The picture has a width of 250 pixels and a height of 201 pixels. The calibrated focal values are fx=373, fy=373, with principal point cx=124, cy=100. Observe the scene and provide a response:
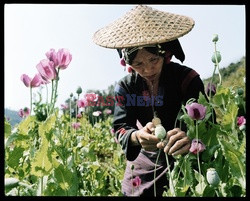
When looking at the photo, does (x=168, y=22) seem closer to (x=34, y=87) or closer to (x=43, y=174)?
(x=34, y=87)

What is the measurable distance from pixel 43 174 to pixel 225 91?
51cm

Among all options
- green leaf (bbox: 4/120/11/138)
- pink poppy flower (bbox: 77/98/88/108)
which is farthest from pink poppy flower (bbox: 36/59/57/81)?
pink poppy flower (bbox: 77/98/88/108)

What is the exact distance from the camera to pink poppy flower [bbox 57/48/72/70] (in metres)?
0.90

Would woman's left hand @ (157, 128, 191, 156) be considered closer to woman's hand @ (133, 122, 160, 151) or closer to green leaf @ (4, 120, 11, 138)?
woman's hand @ (133, 122, 160, 151)

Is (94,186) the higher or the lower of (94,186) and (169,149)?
the lower

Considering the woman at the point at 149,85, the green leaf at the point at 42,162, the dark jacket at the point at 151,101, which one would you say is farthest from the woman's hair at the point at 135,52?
the green leaf at the point at 42,162

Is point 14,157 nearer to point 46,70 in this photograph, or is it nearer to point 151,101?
point 46,70

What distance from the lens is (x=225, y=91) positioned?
98 centimetres

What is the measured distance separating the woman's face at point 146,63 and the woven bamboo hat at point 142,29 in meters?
0.09

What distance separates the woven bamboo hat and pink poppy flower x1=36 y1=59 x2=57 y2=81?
0.20 meters

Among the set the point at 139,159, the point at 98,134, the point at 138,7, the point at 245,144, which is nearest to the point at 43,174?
the point at 245,144

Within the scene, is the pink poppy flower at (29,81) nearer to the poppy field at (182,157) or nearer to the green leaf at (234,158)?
the poppy field at (182,157)

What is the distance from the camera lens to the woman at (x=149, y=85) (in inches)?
40.3

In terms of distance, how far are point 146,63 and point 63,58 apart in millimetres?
339
